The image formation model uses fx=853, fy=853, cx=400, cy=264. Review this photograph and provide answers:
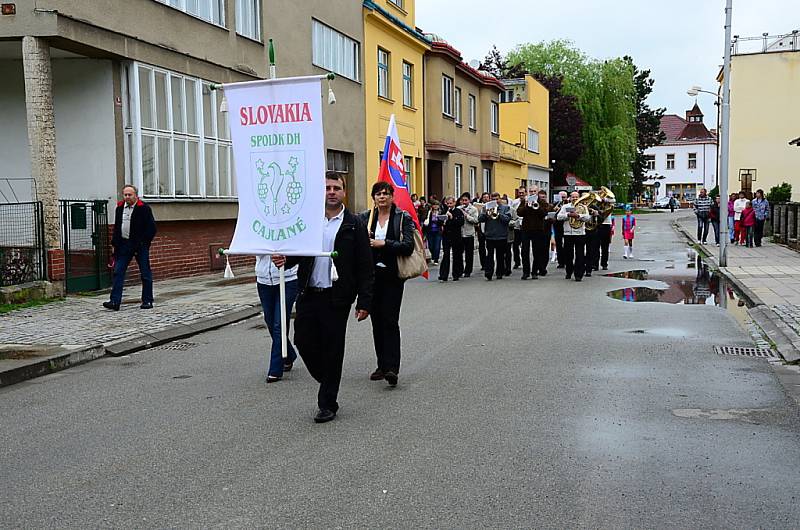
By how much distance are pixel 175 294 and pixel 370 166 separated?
1325 centimetres

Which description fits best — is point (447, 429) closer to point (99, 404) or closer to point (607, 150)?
point (99, 404)

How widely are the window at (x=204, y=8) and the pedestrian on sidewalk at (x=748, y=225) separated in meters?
17.1

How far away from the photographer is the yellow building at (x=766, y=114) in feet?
145

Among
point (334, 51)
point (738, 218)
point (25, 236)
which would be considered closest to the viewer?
point (25, 236)

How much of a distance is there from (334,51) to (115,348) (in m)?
16.4

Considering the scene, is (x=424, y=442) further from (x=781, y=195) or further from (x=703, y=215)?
(x=781, y=195)

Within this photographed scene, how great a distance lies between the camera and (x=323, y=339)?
6465mm

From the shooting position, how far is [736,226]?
27703 millimetres

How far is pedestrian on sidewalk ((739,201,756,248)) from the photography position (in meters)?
26.4

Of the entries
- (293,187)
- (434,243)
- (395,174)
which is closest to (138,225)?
(395,174)

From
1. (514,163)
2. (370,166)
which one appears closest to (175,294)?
(370,166)

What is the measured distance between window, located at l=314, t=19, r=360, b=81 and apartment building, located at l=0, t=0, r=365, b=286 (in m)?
3.03

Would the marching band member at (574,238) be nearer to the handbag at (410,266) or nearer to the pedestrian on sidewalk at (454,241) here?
the pedestrian on sidewalk at (454,241)

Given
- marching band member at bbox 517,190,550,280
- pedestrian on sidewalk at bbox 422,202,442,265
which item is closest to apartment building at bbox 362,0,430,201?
pedestrian on sidewalk at bbox 422,202,442,265
